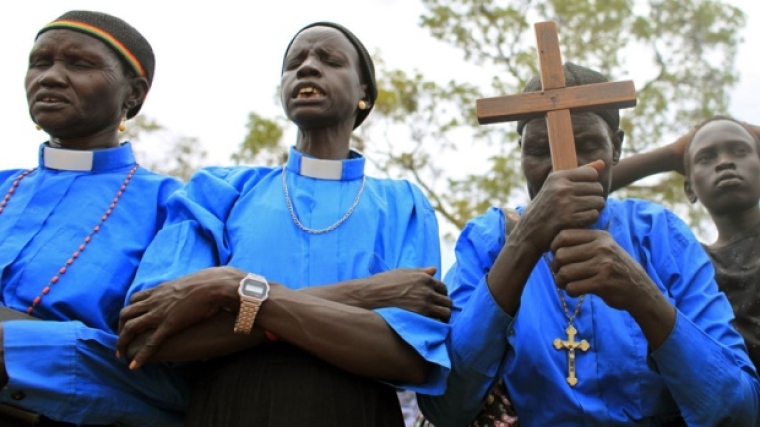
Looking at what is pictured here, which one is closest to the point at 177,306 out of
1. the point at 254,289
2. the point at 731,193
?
the point at 254,289

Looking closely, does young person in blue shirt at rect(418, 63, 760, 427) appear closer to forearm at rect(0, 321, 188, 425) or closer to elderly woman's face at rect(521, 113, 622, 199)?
elderly woman's face at rect(521, 113, 622, 199)

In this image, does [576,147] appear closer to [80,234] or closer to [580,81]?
[580,81]

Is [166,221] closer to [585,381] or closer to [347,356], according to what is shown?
[347,356]

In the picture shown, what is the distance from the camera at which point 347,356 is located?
3023 millimetres

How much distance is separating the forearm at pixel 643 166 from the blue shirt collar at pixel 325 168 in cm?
185

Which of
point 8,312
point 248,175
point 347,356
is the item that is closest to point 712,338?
point 347,356

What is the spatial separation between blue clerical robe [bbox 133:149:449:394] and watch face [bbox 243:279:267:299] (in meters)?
0.28

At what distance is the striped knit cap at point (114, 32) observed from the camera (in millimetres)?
3879

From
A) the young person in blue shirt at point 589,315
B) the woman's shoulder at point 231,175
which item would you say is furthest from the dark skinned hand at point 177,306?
the young person in blue shirt at point 589,315

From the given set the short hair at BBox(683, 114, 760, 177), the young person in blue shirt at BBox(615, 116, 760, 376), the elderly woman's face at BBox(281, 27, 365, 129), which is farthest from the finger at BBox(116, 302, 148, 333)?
the short hair at BBox(683, 114, 760, 177)

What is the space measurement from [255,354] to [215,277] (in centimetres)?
34

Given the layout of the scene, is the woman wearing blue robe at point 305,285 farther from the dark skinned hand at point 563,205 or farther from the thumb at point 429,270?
the dark skinned hand at point 563,205

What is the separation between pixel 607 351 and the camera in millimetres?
3422

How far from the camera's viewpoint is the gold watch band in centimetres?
299
